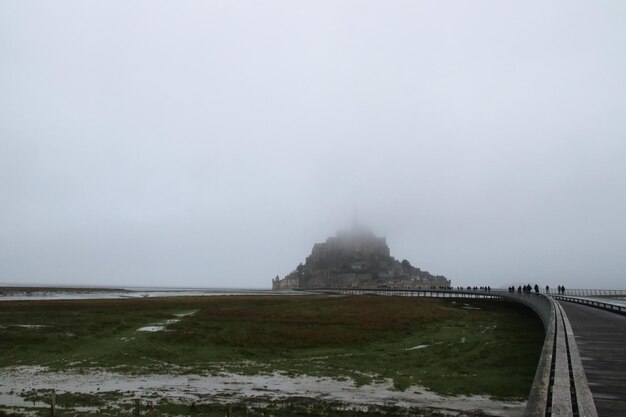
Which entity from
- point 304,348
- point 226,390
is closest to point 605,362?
point 226,390

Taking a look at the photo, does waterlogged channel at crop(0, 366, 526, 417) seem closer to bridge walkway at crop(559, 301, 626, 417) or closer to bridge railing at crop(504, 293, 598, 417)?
bridge walkway at crop(559, 301, 626, 417)

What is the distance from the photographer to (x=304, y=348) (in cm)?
2880

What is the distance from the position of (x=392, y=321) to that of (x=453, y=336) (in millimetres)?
8975

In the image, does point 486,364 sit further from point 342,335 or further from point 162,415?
point 162,415

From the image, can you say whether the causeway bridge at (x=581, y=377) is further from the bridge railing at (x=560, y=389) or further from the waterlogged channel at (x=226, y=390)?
the waterlogged channel at (x=226, y=390)

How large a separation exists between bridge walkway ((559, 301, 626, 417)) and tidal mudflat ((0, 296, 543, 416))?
3.01 m

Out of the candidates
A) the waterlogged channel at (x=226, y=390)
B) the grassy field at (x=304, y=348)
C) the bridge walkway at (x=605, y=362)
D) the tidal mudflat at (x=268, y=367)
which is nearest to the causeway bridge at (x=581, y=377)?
the bridge walkway at (x=605, y=362)

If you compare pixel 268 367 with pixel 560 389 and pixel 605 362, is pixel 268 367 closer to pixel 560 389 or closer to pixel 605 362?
pixel 605 362

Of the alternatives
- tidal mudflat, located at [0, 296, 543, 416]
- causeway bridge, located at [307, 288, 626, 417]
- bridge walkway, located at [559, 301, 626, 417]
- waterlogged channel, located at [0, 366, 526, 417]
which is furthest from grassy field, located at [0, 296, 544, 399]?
causeway bridge, located at [307, 288, 626, 417]

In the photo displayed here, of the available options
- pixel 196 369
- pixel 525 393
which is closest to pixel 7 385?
pixel 196 369

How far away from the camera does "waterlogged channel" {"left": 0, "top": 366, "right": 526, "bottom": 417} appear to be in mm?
16141

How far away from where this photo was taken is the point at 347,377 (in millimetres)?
20578

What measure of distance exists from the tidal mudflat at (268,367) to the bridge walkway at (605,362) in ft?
9.89

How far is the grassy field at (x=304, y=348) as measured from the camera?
2145 centimetres
